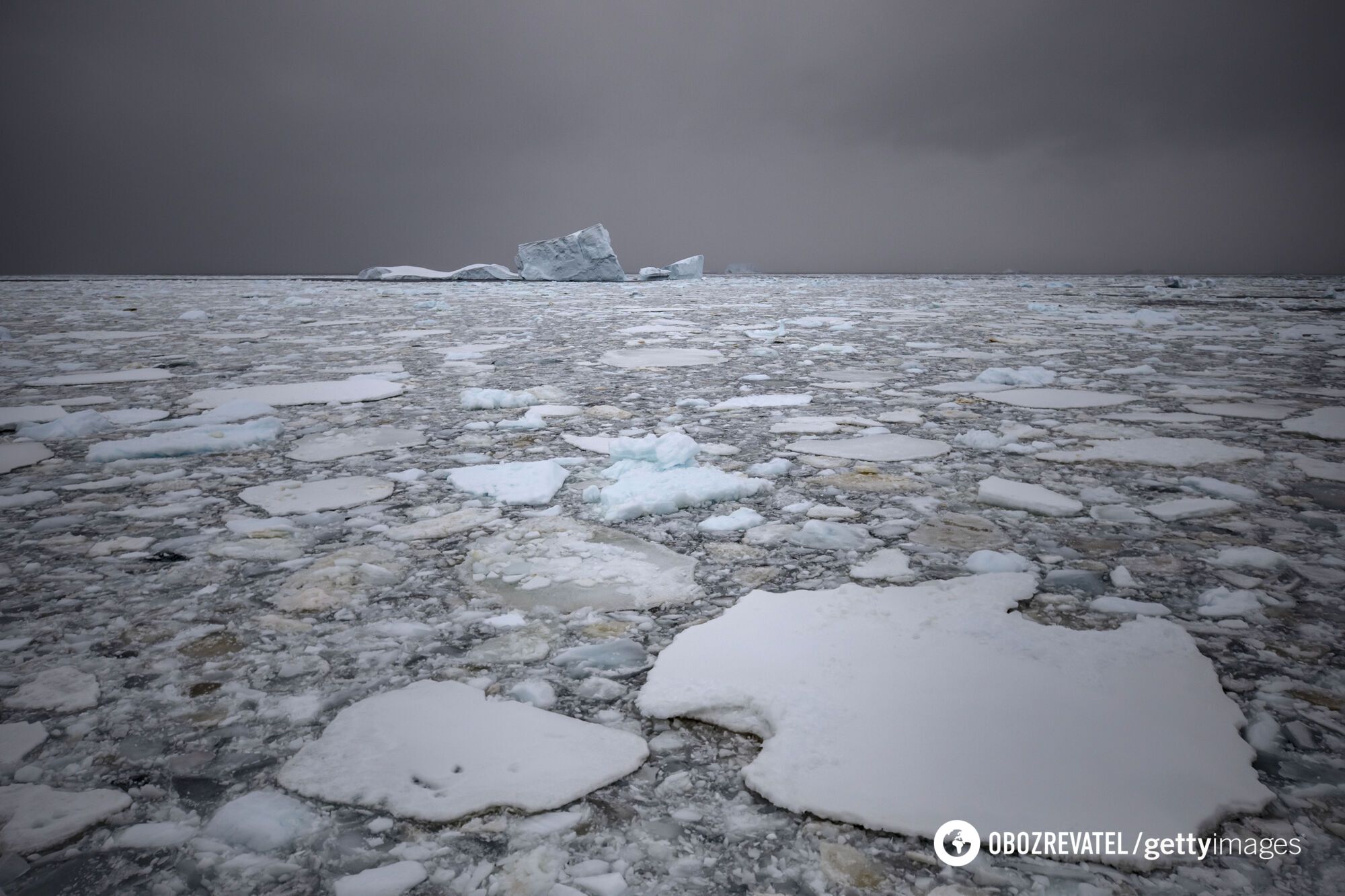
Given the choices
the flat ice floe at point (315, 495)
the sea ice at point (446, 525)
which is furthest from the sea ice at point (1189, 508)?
the flat ice floe at point (315, 495)

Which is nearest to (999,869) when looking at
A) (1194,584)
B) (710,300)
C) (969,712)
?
(969,712)

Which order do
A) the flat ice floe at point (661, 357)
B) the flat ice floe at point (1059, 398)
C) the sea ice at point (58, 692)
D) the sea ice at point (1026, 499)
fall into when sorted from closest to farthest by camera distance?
the sea ice at point (58, 692) < the sea ice at point (1026, 499) < the flat ice floe at point (1059, 398) < the flat ice floe at point (661, 357)

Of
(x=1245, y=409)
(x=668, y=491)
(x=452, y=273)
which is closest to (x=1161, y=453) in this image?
(x=1245, y=409)

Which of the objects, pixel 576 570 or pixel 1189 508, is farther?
pixel 1189 508

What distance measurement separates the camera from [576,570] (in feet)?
4.51

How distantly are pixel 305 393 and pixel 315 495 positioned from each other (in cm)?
157

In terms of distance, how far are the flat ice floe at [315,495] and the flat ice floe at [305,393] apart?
1165 millimetres

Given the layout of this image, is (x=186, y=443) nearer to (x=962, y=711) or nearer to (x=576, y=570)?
(x=576, y=570)

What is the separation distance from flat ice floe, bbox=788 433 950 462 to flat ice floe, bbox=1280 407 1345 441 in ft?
4.19

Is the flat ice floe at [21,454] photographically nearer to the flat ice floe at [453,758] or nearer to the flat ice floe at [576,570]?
the flat ice floe at [576,570]

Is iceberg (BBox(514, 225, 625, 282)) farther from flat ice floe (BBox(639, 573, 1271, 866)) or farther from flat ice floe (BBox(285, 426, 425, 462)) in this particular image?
flat ice floe (BBox(639, 573, 1271, 866))

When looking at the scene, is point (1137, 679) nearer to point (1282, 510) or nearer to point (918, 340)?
point (1282, 510)

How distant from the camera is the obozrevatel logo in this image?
698mm

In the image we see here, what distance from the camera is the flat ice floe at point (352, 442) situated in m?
2.16
